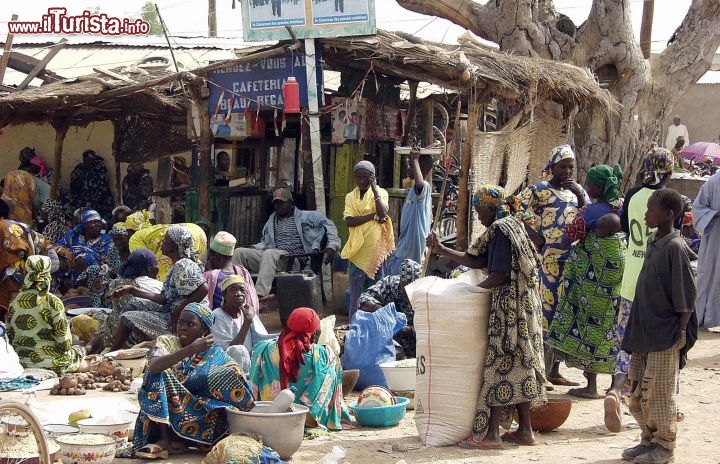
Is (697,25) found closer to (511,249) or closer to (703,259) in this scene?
(703,259)

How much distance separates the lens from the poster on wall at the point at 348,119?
1240 cm

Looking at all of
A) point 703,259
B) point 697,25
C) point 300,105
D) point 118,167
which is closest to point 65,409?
point 300,105

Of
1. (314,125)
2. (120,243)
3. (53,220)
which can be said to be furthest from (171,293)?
(53,220)

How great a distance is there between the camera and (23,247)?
9719mm

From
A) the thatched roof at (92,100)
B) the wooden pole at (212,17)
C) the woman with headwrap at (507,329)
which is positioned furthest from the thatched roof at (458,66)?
the wooden pole at (212,17)

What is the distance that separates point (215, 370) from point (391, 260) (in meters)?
4.68

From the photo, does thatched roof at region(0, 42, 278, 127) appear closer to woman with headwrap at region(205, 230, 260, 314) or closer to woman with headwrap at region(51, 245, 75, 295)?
woman with headwrap at region(51, 245, 75, 295)

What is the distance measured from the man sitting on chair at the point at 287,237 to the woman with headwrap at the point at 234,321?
3.82 metres

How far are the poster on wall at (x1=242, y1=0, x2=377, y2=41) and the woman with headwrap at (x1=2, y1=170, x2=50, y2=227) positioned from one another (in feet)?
15.2

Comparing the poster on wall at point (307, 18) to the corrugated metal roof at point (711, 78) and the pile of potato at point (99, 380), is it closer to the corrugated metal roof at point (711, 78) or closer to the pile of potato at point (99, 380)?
the pile of potato at point (99, 380)

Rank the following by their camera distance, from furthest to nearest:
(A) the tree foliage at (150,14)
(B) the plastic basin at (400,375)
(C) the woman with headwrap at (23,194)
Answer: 1. (A) the tree foliage at (150,14)
2. (C) the woman with headwrap at (23,194)
3. (B) the plastic basin at (400,375)

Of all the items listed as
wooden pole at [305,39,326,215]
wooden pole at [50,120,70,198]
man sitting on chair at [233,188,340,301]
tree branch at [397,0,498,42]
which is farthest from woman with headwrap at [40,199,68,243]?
tree branch at [397,0,498,42]

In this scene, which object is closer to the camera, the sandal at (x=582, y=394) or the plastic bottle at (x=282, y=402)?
the plastic bottle at (x=282, y=402)

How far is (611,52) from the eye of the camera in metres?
15.6
